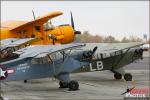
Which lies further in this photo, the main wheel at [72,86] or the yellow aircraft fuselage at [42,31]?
the yellow aircraft fuselage at [42,31]

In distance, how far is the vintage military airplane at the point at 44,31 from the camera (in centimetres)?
2522

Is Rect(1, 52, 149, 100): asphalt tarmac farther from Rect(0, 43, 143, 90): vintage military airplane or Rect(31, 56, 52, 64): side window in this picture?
Rect(31, 56, 52, 64): side window

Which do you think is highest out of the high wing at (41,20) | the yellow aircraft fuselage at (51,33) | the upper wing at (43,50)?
the high wing at (41,20)

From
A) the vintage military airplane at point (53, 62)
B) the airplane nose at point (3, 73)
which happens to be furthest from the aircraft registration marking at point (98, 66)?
the airplane nose at point (3, 73)

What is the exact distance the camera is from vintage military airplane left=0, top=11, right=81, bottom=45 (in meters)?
25.2

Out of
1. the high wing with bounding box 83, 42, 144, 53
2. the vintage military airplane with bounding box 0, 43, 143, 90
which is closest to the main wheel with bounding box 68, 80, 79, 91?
the vintage military airplane with bounding box 0, 43, 143, 90

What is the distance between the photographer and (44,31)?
25.6 m

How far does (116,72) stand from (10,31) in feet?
24.6

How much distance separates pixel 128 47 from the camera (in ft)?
65.1

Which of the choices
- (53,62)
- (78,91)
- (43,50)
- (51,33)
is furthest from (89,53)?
(51,33)

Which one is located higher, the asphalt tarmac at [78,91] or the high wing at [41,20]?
the high wing at [41,20]

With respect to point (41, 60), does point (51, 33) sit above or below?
above

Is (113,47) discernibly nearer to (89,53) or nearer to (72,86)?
(89,53)

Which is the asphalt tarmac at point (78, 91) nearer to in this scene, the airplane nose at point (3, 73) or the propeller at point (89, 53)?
the airplane nose at point (3, 73)
